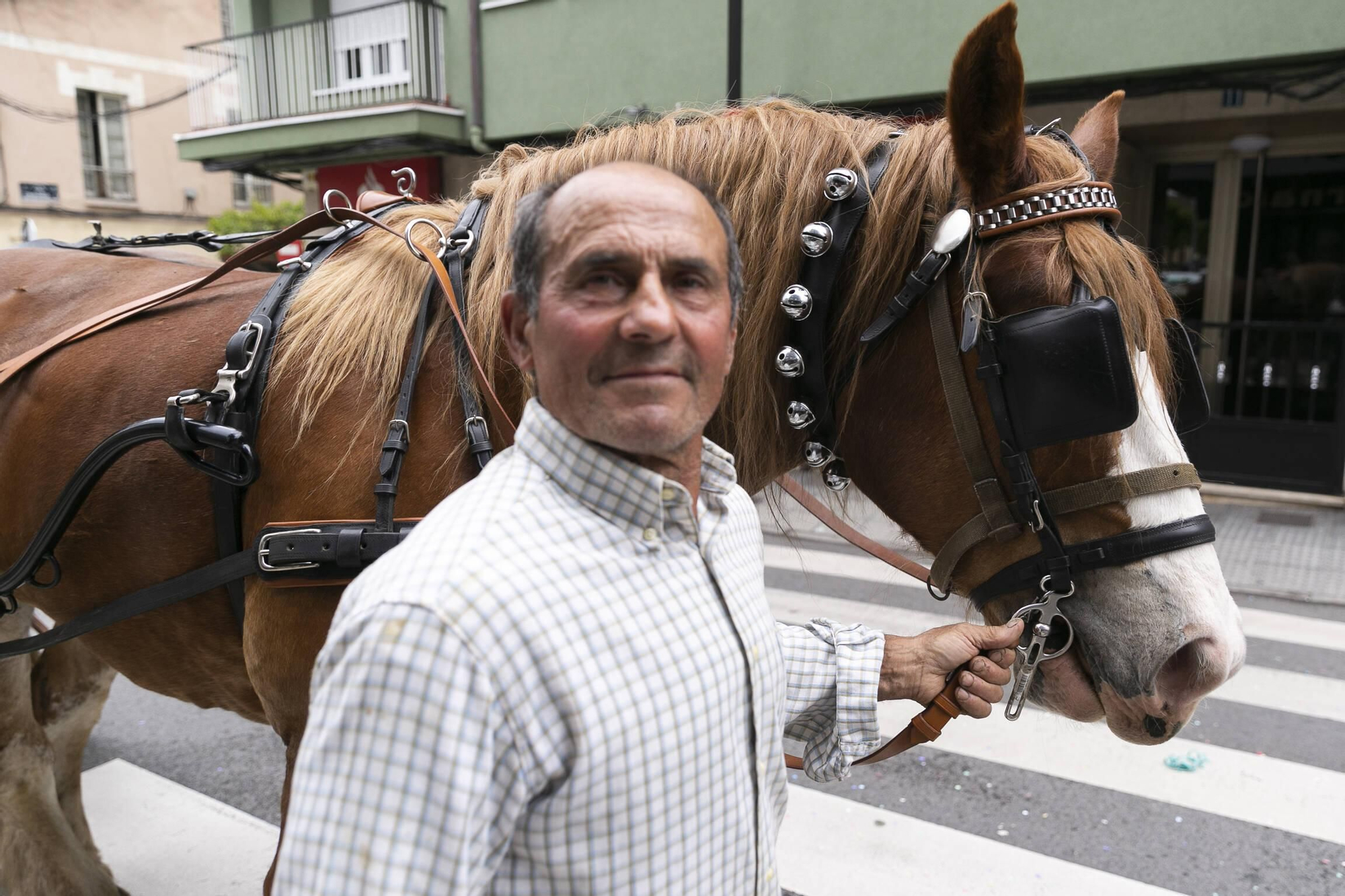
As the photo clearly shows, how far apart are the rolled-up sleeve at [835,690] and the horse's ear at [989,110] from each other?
Result: 0.79 metres

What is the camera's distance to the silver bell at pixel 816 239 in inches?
64.7

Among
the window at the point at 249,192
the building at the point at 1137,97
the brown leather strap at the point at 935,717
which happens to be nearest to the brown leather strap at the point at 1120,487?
the brown leather strap at the point at 935,717

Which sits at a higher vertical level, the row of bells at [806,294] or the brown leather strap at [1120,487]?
the row of bells at [806,294]

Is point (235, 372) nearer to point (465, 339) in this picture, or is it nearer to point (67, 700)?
point (465, 339)

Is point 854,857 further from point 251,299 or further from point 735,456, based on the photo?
point 251,299

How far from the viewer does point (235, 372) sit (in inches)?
63.7

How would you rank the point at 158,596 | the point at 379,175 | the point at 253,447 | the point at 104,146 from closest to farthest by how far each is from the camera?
the point at 253,447 < the point at 158,596 < the point at 379,175 < the point at 104,146

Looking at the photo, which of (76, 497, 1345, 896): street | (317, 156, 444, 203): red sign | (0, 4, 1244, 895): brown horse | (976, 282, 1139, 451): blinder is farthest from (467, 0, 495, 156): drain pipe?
(976, 282, 1139, 451): blinder

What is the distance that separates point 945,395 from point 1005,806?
6.95 feet

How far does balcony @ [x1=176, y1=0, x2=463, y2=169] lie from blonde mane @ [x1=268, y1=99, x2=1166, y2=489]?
8.75 m

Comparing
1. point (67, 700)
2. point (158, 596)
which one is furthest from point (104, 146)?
point (158, 596)

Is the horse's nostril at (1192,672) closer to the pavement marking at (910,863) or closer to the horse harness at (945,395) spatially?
the horse harness at (945,395)

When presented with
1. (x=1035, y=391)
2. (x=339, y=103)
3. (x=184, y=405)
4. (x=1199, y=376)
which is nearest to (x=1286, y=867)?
(x=1199, y=376)

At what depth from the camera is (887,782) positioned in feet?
11.0
